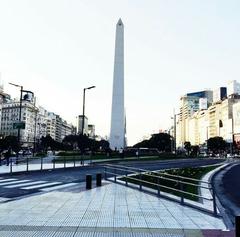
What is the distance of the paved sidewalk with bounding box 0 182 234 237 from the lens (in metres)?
9.32

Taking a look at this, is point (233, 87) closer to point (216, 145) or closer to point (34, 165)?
point (216, 145)

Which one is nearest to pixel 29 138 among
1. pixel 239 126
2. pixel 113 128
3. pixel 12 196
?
pixel 239 126

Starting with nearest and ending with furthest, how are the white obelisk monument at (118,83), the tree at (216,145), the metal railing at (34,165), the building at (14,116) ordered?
the metal railing at (34,165), the white obelisk monument at (118,83), the tree at (216,145), the building at (14,116)

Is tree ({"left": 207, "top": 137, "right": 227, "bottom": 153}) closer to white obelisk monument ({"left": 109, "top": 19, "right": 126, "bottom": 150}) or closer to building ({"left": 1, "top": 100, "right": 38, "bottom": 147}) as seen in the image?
white obelisk monument ({"left": 109, "top": 19, "right": 126, "bottom": 150})

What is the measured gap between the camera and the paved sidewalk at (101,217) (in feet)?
30.6

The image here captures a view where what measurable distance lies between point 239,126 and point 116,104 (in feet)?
323

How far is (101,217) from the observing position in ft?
37.0

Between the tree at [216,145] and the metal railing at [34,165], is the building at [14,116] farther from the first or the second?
the metal railing at [34,165]

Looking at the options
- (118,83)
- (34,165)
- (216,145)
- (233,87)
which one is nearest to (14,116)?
(216,145)

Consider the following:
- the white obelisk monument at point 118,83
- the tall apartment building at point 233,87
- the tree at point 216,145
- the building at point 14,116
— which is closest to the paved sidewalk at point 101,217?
the white obelisk monument at point 118,83

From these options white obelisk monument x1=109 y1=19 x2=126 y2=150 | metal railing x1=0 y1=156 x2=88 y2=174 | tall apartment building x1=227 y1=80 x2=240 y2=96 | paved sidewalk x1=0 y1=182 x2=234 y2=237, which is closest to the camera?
paved sidewalk x1=0 y1=182 x2=234 y2=237

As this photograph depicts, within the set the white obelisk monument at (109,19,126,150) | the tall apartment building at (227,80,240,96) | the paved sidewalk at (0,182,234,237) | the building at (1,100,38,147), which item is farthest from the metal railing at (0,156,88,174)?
the tall apartment building at (227,80,240,96)

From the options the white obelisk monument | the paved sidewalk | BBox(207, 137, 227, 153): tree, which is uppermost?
the white obelisk monument

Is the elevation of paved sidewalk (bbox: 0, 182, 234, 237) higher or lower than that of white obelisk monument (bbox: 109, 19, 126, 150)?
lower
